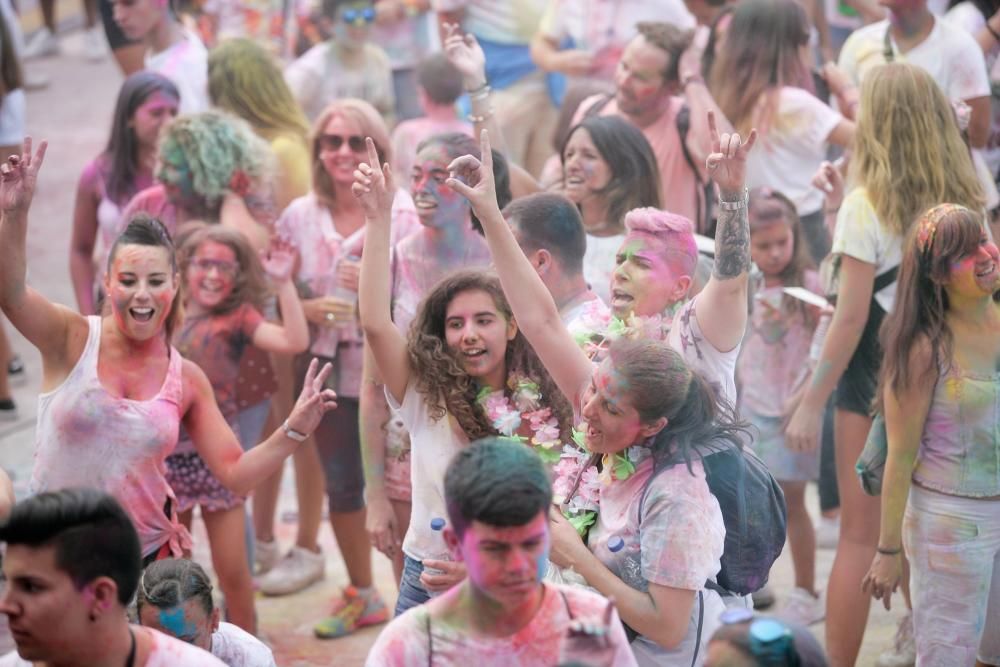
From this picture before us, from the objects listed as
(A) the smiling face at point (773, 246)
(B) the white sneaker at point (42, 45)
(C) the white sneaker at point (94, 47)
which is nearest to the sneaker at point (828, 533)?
(A) the smiling face at point (773, 246)

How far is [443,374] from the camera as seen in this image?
162 inches

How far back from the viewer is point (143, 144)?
6363mm

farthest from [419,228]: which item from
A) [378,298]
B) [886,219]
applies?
[886,219]

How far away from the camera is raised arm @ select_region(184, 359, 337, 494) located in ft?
14.0

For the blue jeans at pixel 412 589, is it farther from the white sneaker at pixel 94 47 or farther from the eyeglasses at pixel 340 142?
the white sneaker at pixel 94 47

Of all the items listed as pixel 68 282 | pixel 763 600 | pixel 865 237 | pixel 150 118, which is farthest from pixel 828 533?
pixel 68 282

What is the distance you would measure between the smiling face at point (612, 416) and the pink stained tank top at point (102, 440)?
1510 millimetres

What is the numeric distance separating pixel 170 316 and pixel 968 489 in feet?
8.29

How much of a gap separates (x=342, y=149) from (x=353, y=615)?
1884 millimetres

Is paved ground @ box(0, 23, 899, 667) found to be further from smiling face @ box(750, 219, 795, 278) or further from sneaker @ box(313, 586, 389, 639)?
smiling face @ box(750, 219, 795, 278)

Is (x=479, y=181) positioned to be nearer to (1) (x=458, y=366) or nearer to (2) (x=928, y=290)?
(1) (x=458, y=366)

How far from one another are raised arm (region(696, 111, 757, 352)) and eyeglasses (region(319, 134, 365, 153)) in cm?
225

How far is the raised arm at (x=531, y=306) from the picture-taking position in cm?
387

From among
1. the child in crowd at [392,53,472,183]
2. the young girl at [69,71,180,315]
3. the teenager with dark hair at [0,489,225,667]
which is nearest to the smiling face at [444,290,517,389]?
→ the teenager with dark hair at [0,489,225,667]
